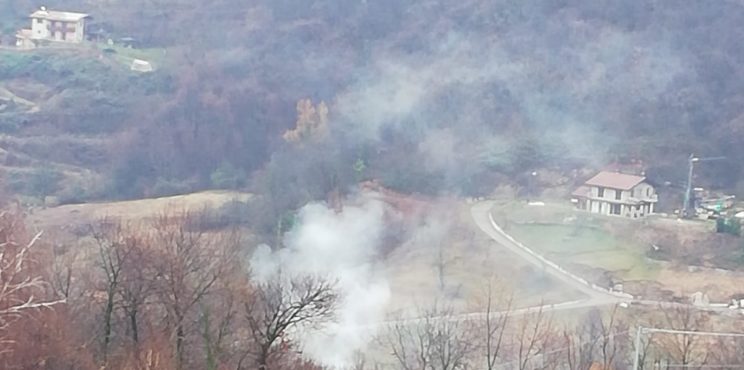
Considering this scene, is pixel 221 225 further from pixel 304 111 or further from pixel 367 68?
pixel 367 68

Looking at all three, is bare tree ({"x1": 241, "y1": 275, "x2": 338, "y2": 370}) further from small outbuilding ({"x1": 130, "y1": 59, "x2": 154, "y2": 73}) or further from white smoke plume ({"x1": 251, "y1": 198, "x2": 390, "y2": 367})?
small outbuilding ({"x1": 130, "y1": 59, "x2": 154, "y2": 73})

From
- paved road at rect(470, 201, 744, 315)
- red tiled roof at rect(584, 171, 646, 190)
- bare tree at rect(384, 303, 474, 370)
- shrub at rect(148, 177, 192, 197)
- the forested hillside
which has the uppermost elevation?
the forested hillside

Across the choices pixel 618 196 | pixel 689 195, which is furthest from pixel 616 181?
pixel 689 195

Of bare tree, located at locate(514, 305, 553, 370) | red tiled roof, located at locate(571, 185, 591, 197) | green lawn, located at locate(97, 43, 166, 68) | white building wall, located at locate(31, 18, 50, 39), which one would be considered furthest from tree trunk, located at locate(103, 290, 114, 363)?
white building wall, located at locate(31, 18, 50, 39)

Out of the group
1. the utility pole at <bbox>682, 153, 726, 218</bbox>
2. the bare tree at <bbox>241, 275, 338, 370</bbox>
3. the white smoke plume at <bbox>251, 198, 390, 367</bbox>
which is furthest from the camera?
the utility pole at <bbox>682, 153, 726, 218</bbox>

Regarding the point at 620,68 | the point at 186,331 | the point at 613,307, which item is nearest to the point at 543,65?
the point at 620,68

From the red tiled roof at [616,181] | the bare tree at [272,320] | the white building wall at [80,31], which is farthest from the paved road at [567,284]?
the white building wall at [80,31]
